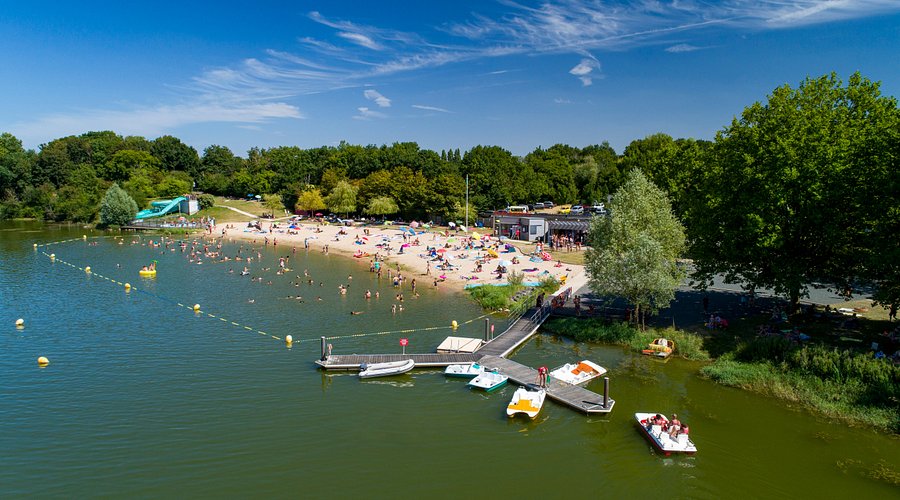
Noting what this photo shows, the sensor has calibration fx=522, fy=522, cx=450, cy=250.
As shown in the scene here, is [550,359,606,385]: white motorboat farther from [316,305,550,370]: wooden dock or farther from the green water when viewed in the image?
[316,305,550,370]: wooden dock

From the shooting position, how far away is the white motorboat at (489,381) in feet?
90.7

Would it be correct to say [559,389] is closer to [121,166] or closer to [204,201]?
[204,201]

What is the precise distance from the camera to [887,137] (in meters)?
28.2

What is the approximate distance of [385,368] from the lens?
96.9ft

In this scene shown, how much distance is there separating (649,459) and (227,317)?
32.6 m

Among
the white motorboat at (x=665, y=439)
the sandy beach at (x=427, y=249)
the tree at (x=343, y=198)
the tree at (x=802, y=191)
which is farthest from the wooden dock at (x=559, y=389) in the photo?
the tree at (x=343, y=198)

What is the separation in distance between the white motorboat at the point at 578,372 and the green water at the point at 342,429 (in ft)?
4.18

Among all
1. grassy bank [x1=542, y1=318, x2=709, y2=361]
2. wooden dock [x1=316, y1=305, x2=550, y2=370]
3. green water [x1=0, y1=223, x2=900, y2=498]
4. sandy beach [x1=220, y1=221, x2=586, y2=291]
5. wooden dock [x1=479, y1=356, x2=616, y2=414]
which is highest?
sandy beach [x1=220, y1=221, x2=586, y2=291]

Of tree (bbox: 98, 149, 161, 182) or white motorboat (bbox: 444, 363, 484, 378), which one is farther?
tree (bbox: 98, 149, 161, 182)

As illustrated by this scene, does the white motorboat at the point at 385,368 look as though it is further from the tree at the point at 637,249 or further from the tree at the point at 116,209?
the tree at the point at 116,209

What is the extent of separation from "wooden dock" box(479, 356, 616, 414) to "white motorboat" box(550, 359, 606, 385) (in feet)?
2.17

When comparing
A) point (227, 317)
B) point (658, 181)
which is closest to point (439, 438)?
point (227, 317)

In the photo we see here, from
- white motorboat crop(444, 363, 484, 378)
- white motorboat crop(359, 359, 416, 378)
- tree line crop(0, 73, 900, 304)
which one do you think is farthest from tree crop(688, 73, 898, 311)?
white motorboat crop(359, 359, 416, 378)

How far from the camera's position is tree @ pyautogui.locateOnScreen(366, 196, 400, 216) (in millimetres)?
98375
